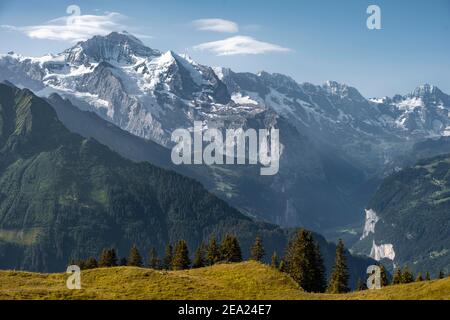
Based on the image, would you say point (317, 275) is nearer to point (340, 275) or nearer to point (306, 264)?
point (306, 264)

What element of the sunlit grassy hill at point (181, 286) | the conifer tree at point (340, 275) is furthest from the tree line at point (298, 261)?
the sunlit grassy hill at point (181, 286)

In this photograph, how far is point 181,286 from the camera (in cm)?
7962

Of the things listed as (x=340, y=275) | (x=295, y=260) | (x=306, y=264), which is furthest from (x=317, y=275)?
(x=340, y=275)

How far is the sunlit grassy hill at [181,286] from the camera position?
2835 inches

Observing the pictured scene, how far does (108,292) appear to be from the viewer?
74875 millimetres

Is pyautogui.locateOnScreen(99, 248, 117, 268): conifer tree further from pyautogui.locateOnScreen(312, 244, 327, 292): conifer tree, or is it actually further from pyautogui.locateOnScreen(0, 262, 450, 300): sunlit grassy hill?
pyautogui.locateOnScreen(0, 262, 450, 300): sunlit grassy hill

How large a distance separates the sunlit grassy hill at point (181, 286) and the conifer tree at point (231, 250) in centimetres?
4654

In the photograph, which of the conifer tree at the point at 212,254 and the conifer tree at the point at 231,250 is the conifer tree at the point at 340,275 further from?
the conifer tree at the point at 212,254

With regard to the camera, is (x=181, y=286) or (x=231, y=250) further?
(x=231, y=250)

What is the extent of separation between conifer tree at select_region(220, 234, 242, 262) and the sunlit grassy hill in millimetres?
46543

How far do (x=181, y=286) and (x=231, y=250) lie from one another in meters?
62.8

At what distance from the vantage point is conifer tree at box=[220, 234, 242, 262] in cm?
14212
